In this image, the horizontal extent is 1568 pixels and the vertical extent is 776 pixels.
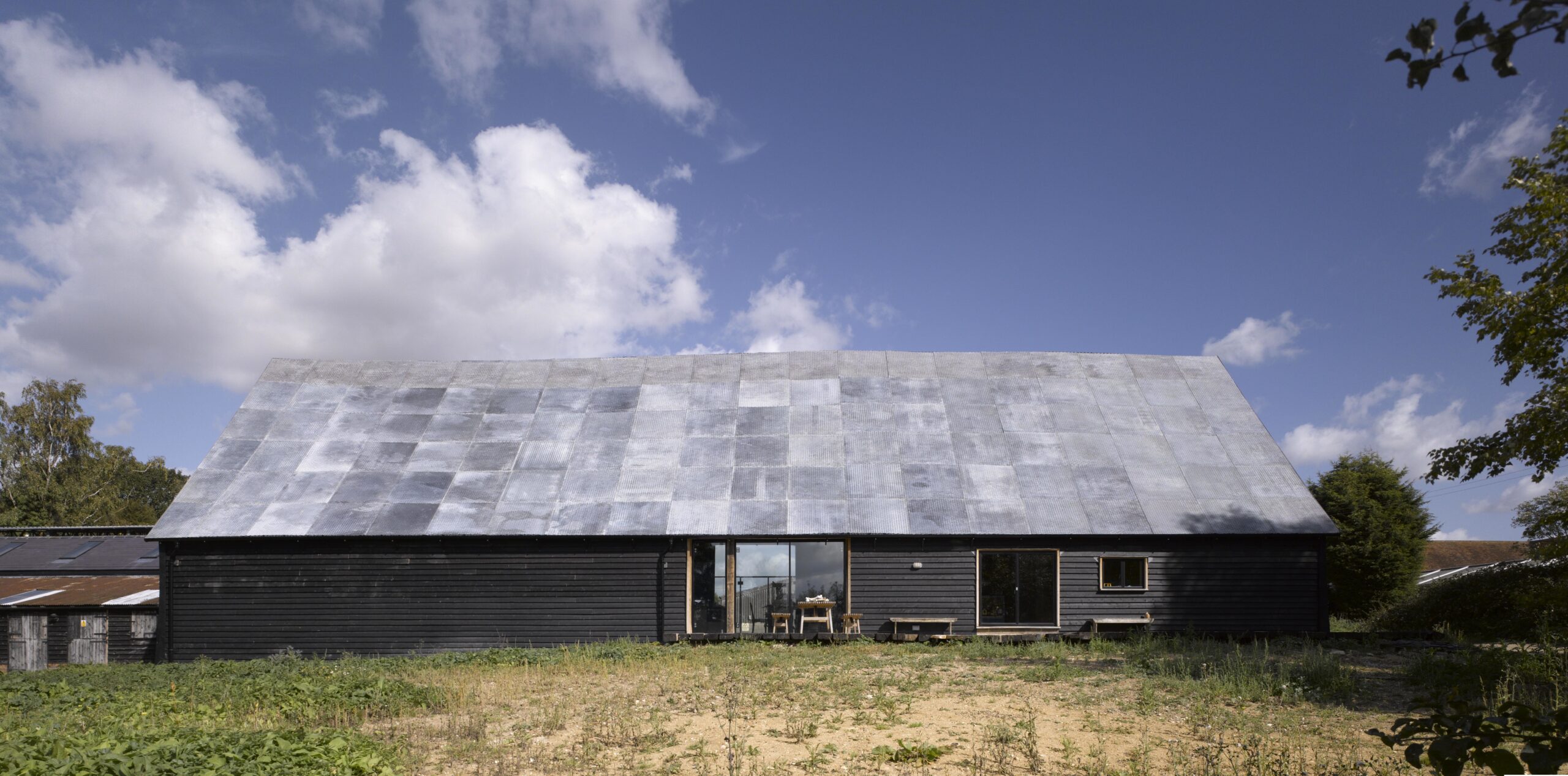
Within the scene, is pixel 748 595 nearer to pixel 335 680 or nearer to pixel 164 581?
pixel 335 680

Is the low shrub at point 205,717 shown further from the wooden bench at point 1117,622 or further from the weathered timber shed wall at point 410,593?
the wooden bench at point 1117,622

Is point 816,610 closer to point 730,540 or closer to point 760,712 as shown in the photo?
point 730,540

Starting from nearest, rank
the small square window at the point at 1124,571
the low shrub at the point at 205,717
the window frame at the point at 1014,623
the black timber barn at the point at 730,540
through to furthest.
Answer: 1. the low shrub at the point at 205,717
2. the window frame at the point at 1014,623
3. the black timber barn at the point at 730,540
4. the small square window at the point at 1124,571

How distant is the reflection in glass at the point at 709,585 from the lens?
2034cm

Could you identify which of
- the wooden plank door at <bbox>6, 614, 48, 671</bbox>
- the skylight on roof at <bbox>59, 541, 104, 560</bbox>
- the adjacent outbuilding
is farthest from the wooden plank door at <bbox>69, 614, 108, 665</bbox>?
the skylight on roof at <bbox>59, 541, 104, 560</bbox>

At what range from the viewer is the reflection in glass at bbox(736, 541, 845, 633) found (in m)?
20.4

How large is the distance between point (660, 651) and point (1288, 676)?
10.5 meters

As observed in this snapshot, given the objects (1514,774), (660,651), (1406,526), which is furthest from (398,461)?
(1406,526)

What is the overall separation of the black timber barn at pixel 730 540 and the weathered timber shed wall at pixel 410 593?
4 centimetres

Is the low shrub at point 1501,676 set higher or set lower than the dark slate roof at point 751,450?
lower

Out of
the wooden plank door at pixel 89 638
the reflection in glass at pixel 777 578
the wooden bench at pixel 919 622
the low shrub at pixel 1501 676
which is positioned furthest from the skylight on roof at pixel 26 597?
the low shrub at pixel 1501 676

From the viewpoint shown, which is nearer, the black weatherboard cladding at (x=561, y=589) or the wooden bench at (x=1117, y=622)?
the wooden bench at (x=1117, y=622)

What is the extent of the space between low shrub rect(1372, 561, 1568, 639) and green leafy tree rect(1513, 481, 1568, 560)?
2.15 ft

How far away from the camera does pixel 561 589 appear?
20.2 meters
